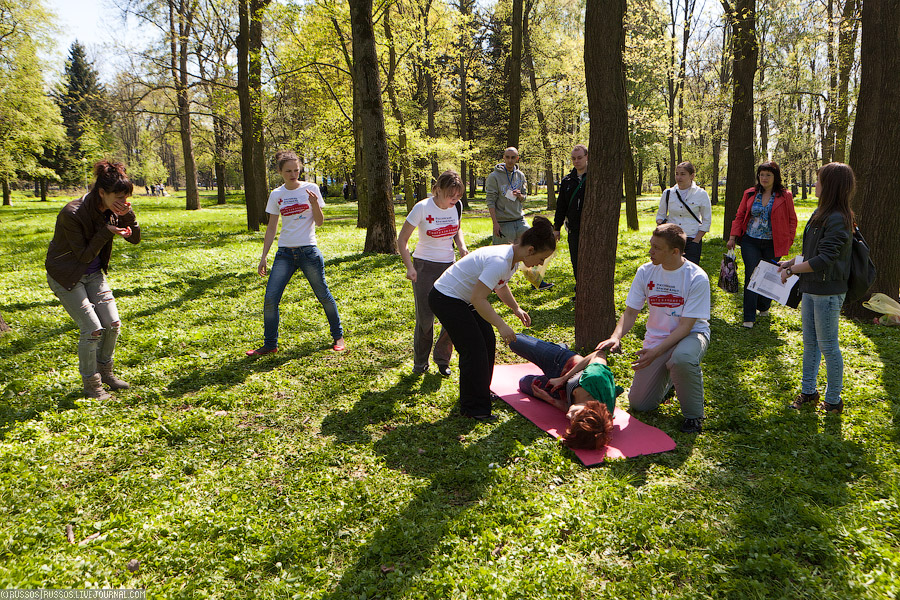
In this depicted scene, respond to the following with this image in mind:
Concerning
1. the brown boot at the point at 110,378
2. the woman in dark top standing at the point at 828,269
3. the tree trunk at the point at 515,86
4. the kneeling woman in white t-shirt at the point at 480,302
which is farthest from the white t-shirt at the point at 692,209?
the tree trunk at the point at 515,86

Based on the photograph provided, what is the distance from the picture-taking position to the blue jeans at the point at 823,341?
4.51 meters

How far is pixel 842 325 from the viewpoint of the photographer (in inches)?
280

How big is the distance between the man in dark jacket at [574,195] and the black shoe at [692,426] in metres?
3.51

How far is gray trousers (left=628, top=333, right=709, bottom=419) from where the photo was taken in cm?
446

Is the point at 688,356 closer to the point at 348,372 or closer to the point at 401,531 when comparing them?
the point at 401,531

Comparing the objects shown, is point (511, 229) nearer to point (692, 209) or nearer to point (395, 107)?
point (692, 209)

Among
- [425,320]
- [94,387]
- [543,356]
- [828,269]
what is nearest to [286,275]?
[425,320]

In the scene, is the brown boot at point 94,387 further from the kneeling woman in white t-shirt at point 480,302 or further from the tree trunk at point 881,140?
the tree trunk at point 881,140

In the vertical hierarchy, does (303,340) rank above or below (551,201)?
below

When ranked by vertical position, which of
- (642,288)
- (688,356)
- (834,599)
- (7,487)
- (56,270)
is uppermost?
(56,270)

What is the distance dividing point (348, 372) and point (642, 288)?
324 cm

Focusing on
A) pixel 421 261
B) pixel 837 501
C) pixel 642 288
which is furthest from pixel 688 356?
pixel 421 261

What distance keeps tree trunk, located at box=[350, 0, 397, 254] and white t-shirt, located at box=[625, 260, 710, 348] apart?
7.84m

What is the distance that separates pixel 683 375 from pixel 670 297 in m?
0.69
